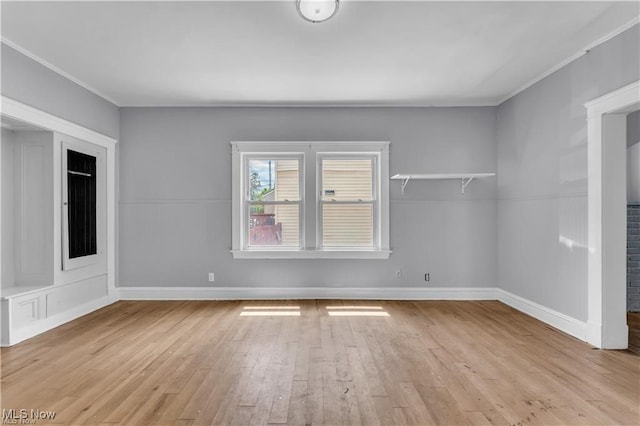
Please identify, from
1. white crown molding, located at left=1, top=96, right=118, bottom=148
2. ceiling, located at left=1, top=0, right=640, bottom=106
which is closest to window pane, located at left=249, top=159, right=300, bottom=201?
ceiling, located at left=1, top=0, right=640, bottom=106

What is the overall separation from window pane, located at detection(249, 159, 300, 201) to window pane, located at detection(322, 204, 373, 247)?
575mm

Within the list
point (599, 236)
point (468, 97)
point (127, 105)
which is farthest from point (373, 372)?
point (127, 105)

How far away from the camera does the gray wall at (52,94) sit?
3.32 meters

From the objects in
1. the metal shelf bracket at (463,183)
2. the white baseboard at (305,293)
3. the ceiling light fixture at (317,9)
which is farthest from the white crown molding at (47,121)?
the metal shelf bracket at (463,183)

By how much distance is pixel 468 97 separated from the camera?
4.81 metres

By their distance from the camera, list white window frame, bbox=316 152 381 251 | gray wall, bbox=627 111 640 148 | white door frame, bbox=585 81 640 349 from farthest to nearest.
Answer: white window frame, bbox=316 152 381 251, gray wall, bbox=627 111 640 148, white door frame, bbox=585 81 640 349

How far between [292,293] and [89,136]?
336cm

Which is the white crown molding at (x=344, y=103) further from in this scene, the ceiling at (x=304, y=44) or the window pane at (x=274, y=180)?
the window pane at (x=274, y=180)

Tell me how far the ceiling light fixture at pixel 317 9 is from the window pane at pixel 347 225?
286 centimetres

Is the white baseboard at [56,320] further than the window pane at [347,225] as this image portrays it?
No

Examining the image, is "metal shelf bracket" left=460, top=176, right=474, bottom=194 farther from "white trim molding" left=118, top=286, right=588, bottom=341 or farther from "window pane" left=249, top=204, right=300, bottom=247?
"window pane" left=249, top=204, right=300, bottom=247

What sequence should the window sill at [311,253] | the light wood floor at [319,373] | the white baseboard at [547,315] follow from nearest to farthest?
the light wood floor at [319,373], the white baseboard at [547,315], the window sill at [311,253]

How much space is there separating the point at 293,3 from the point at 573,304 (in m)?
3.89

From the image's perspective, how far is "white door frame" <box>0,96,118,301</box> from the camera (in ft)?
11.0
